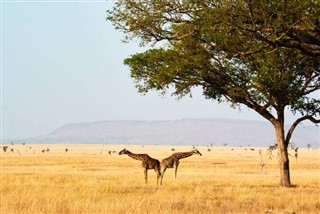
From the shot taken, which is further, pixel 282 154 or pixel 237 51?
pixel 282 154

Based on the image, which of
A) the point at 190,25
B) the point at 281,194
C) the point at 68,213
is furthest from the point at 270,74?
the point at 68,213

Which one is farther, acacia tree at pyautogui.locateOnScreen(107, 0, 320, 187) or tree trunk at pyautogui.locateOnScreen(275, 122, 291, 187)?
tree trunk at pyautogui.locateOnScreen(275, 122, 291, 187)

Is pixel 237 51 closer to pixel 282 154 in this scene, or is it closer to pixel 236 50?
pixel 236 50

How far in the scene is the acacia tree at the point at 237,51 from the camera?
18109mm

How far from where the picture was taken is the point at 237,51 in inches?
876

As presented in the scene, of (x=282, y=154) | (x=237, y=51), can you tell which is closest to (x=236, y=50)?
(x=237, y=51)

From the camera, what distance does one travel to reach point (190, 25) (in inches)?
777

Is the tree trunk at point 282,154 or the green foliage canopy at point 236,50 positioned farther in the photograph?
the tree trunk at point 282,154

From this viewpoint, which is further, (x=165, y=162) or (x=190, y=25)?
(x=165, y=162)

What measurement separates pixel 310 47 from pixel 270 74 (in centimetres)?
875

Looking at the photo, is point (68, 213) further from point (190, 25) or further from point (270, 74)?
point (270, 74)

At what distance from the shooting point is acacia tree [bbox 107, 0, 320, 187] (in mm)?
18109

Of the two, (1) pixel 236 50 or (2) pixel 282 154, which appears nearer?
(1) pixel 236 50

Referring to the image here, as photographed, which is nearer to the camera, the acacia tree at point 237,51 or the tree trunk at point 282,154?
the acacia tree at point 237,51
